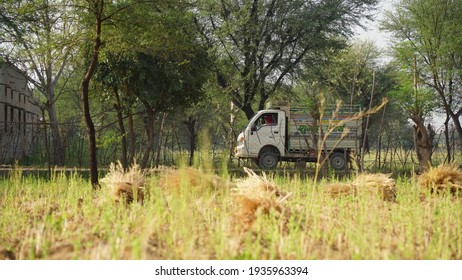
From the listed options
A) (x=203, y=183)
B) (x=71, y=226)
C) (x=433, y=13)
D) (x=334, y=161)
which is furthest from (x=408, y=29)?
(x=71, y=226)

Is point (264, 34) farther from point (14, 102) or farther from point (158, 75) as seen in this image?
point (14, 102)

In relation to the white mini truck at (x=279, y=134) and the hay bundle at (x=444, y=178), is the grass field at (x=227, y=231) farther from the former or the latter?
the white mini truck at (x=279, y=134)

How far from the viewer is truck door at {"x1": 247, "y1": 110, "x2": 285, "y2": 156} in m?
16.6

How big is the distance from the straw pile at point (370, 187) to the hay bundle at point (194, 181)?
162 centimetres

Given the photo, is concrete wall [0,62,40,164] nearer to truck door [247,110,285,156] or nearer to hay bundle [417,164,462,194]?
truck door [247,110,285,156]

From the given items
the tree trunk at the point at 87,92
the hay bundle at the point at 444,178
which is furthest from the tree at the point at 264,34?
the hay bundle at the point at 444,178

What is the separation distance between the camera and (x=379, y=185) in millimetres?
6418

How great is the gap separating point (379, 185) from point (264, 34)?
1466cm

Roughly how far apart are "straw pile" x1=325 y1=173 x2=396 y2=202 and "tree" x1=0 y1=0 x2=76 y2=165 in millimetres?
4882

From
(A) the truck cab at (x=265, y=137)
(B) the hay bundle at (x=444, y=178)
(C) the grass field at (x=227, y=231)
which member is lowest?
(C) the grass field at (x=227, y=231)

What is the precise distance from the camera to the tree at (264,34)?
1966cm

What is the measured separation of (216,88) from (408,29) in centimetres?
871

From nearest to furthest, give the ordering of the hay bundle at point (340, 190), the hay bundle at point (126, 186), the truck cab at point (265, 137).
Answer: the hay bundle at point (126, 186) < the hay bundle at point (340, 190) < the truck cab at point (265, 137)

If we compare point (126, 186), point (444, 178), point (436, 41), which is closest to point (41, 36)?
point (126, 186)
